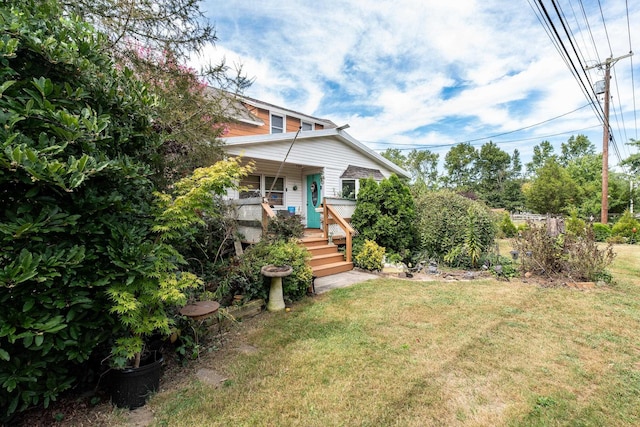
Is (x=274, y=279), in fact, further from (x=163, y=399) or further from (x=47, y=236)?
(x=47, y=236)

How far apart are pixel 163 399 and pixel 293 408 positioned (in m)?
1.18

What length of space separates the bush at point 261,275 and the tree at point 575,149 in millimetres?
58758

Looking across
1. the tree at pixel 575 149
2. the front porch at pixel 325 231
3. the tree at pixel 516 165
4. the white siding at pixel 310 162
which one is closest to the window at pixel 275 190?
the white siding at pixel 310 162

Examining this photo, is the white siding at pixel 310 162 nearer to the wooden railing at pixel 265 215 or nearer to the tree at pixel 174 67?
the wooden railing at pixel 265 215

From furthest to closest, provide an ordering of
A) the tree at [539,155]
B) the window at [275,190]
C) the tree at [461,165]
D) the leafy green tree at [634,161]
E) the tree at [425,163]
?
1. the tree at [539,155]
2. the tree at [425,163]
3. the tree at [461,165]
4. the leafy green tree at [634,161]
5. the window at [275,190]

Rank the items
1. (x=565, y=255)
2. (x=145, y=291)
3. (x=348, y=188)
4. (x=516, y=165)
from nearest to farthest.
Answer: (x=145, y=291) < (x=565, y=255) < (x=348, y=188) < (x=516, y=165)

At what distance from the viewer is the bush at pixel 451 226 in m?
7.88

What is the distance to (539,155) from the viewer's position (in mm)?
49969

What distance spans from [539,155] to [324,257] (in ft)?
192

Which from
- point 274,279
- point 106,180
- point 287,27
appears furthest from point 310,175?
point 106,180

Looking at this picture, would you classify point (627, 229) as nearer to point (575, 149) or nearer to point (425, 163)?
point (425, 163)

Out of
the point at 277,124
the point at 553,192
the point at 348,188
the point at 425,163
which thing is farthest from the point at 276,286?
the point at 425,163

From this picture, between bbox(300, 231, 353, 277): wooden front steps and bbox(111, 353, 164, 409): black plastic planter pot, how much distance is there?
184 inches

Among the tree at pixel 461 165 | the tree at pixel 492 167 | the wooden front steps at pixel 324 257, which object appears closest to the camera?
the wooden front steps at pixel 324 257
